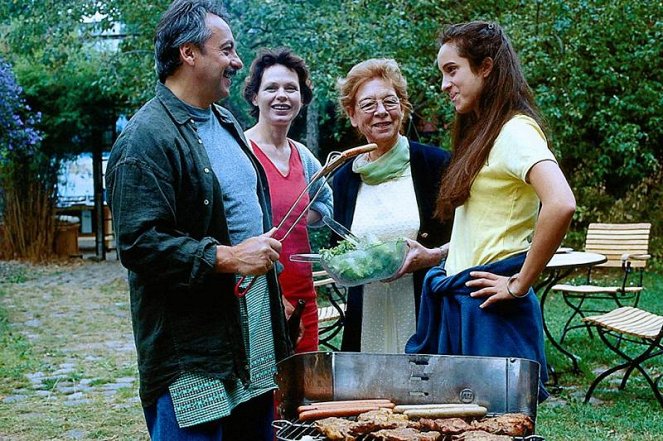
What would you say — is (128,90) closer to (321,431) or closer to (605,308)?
(605,308)

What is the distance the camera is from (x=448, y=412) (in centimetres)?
207

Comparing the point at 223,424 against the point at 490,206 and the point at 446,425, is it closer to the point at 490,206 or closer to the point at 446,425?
the point at 446,425

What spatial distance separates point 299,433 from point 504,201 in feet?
2.68

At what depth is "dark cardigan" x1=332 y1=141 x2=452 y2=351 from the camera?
2938mm

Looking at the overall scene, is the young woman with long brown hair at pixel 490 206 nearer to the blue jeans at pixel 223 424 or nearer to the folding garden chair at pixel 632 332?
the blue jeans at pixel 223 424

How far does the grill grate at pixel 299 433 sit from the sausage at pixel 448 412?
0.53 feet

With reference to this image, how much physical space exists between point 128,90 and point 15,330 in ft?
11.8

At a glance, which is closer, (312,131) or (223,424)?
(223,424)

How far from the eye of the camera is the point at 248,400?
7.41 feet

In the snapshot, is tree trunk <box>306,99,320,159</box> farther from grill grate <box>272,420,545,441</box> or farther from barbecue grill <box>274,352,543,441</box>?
grill grate <box>272,420,545,441</box>

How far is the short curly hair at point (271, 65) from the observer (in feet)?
10.7

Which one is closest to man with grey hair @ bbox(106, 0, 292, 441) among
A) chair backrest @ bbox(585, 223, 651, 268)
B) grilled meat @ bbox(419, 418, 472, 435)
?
grilled meat @ bbox(419, 418, 472, 435)

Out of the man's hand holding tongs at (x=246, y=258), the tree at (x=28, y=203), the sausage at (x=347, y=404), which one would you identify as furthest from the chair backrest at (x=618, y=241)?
the tree at (x=28, y=203)

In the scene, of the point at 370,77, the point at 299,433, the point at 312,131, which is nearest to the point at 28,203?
the point at 312,131
